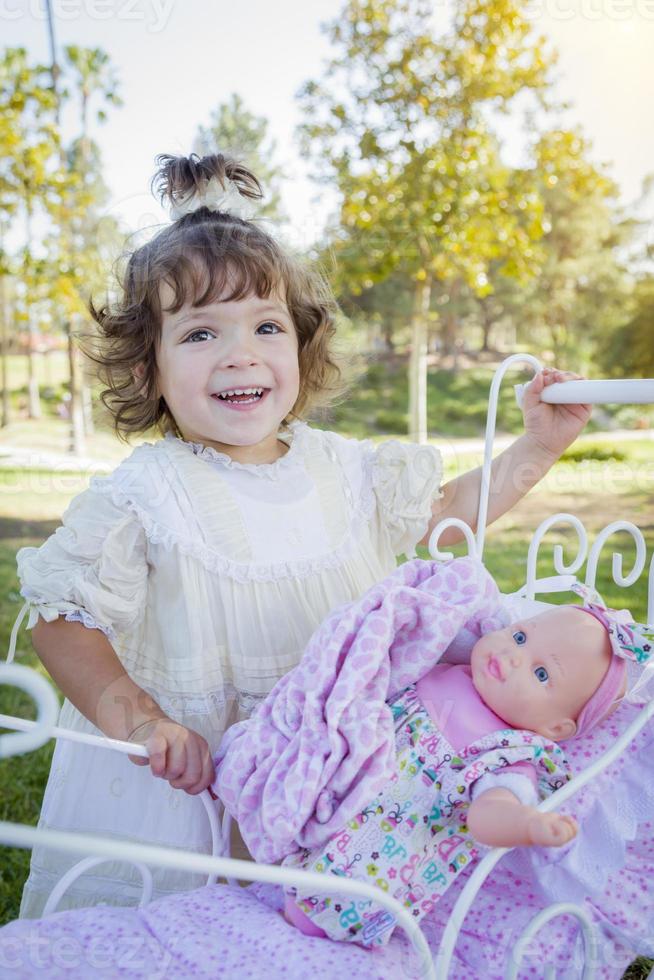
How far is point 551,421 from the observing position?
58.7 inches

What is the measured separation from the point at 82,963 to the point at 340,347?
1.18 meters

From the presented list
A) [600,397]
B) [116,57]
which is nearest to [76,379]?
[116,57]

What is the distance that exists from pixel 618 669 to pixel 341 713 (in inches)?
13.4

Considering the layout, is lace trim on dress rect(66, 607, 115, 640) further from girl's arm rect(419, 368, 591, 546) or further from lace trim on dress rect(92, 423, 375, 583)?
girl's arm rect(419, 368, 591, 546)

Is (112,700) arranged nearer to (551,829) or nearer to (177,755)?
(177,755)

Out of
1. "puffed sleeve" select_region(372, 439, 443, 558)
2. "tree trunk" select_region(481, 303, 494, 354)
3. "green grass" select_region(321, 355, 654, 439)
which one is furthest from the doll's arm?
"tree trunk" select_region(481, 303, 494, 354)

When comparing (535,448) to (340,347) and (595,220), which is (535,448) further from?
(595,220)

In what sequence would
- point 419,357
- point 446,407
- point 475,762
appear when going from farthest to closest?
point 446,407
point 419,357
point 475,762

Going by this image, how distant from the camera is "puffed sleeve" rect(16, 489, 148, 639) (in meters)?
1.12

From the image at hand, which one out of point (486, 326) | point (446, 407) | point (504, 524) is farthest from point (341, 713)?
point (486, 326)

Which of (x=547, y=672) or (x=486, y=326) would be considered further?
(x=486, y=326)

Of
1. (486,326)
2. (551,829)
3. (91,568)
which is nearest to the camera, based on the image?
(551,829)

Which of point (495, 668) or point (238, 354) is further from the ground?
point (238, 354)

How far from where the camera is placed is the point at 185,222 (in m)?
1.35
